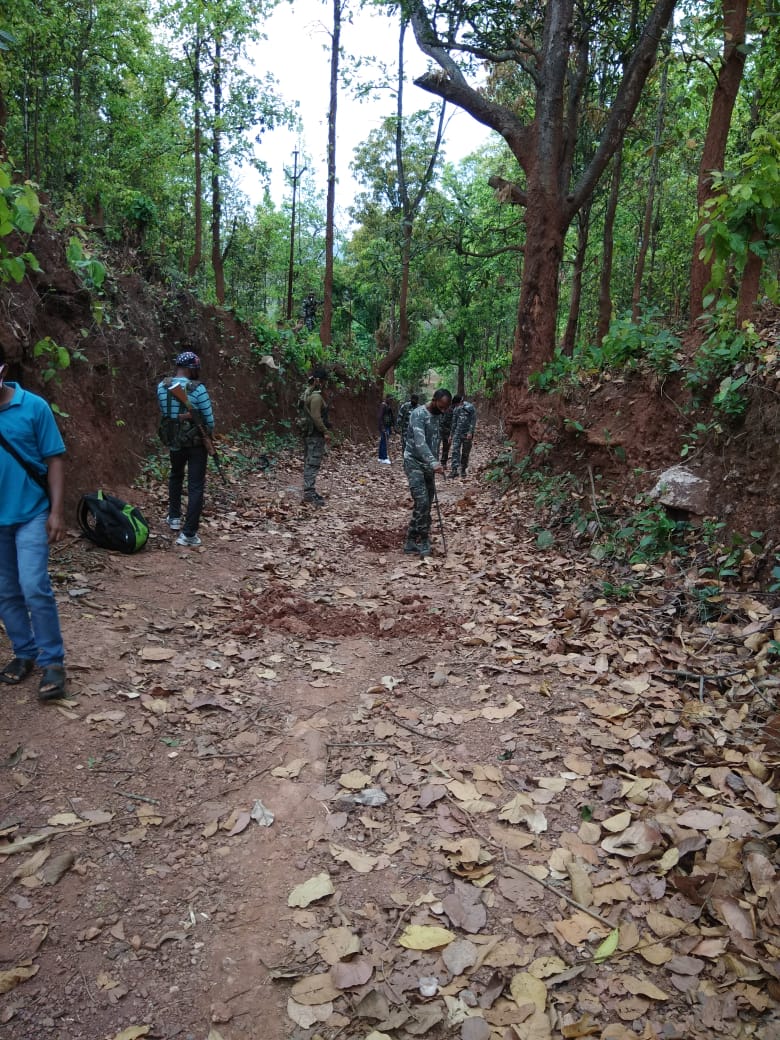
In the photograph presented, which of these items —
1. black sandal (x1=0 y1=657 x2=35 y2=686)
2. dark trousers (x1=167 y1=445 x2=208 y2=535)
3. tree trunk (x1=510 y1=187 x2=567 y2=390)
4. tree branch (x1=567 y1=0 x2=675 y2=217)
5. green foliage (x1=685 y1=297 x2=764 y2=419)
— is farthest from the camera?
tree trunk (x1=510 y1=187 x2=567 y2=390)

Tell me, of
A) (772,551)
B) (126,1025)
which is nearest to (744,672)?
(772,551)

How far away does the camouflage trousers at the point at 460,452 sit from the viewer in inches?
565

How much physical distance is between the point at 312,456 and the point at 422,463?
3154 millimetres

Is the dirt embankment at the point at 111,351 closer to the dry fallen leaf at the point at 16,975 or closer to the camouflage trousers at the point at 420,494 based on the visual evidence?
the camouflage trousers at the point at 420,494

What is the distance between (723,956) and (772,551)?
3380 mm

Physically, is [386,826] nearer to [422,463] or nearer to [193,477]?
[193,477]

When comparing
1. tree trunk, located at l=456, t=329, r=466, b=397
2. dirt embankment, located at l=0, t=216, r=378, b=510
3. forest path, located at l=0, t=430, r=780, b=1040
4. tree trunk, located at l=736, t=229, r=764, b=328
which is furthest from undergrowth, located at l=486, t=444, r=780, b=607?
tree trunk, located at l=456, t=329, r=466, b=397

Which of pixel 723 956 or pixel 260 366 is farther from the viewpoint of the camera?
pixel 260 366

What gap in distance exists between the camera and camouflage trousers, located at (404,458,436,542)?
7941 mm

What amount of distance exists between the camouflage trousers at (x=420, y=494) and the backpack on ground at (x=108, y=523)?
11.1ft

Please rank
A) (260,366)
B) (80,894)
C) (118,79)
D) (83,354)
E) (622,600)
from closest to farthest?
(80,894)
(622,600)
(83,354)
(260,366)
(118,79)

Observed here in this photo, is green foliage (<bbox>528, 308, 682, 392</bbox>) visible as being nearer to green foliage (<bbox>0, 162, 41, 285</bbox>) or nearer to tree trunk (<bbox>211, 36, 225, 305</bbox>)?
green foliage (<bbox>0, 162, 41, 285</bbox>)

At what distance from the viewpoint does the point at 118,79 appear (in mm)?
19641

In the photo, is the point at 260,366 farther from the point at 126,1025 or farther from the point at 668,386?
the point at 126,1025
